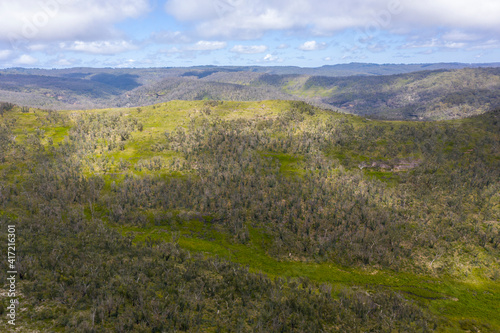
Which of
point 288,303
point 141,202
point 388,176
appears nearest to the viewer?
point 288,303

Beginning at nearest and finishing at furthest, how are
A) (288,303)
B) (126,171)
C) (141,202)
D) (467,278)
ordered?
(288,303) < (467,278) < (141,202) < (126,171)

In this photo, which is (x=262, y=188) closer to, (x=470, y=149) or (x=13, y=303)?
(x=13, y=303)

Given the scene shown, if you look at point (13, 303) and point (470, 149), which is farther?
point (470, 149)

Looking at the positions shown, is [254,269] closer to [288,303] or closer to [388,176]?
[288,303]

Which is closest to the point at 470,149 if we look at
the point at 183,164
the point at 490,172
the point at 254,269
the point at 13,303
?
the point at 490,172

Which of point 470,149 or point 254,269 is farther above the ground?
point 470,149

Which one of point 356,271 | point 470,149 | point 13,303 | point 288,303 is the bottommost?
point 356,271
